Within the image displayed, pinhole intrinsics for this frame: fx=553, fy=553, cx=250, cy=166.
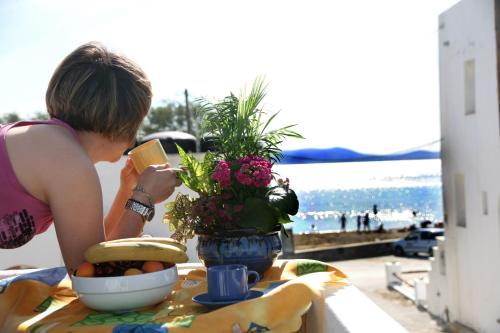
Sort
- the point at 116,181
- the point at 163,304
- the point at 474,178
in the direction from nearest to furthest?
the point at 163,304 < the point at 116,181 < the point at 474,178

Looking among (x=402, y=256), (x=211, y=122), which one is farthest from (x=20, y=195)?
(x=402, y=256)

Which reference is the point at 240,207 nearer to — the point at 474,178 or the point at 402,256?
the point at 474,178

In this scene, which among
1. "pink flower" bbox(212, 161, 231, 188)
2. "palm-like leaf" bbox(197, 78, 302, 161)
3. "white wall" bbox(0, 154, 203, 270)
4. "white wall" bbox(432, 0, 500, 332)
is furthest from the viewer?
"white wall" bbox(432, 0, 500, 332)

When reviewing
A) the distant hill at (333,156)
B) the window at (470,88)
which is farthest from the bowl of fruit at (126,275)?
the window at (470,88)

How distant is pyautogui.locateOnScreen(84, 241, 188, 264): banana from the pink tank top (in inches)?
9.5

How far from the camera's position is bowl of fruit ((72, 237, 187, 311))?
3.10ft

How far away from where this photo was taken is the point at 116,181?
14.2ft

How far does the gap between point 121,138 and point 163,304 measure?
43cm

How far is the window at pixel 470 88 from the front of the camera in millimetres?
12954

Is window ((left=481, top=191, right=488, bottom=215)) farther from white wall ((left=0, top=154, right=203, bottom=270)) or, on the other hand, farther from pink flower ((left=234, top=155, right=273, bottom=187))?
pink flower ((left=234, top=155, right=273, bottom=187))

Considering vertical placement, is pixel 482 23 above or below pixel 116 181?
above

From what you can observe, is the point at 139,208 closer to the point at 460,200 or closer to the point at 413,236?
the point at 460,200

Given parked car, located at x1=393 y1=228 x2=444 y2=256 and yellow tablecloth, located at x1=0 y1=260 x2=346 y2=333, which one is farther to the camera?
parked car, located at x1=393 y1=228 x2=444 y2=256

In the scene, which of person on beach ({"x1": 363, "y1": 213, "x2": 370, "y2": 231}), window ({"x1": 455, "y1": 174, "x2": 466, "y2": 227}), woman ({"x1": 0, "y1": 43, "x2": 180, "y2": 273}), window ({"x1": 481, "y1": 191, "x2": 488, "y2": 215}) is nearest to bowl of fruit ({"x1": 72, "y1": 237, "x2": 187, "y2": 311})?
woman ({"x1": 0, "y1": 43, "x2": 180, "y2": 273})
